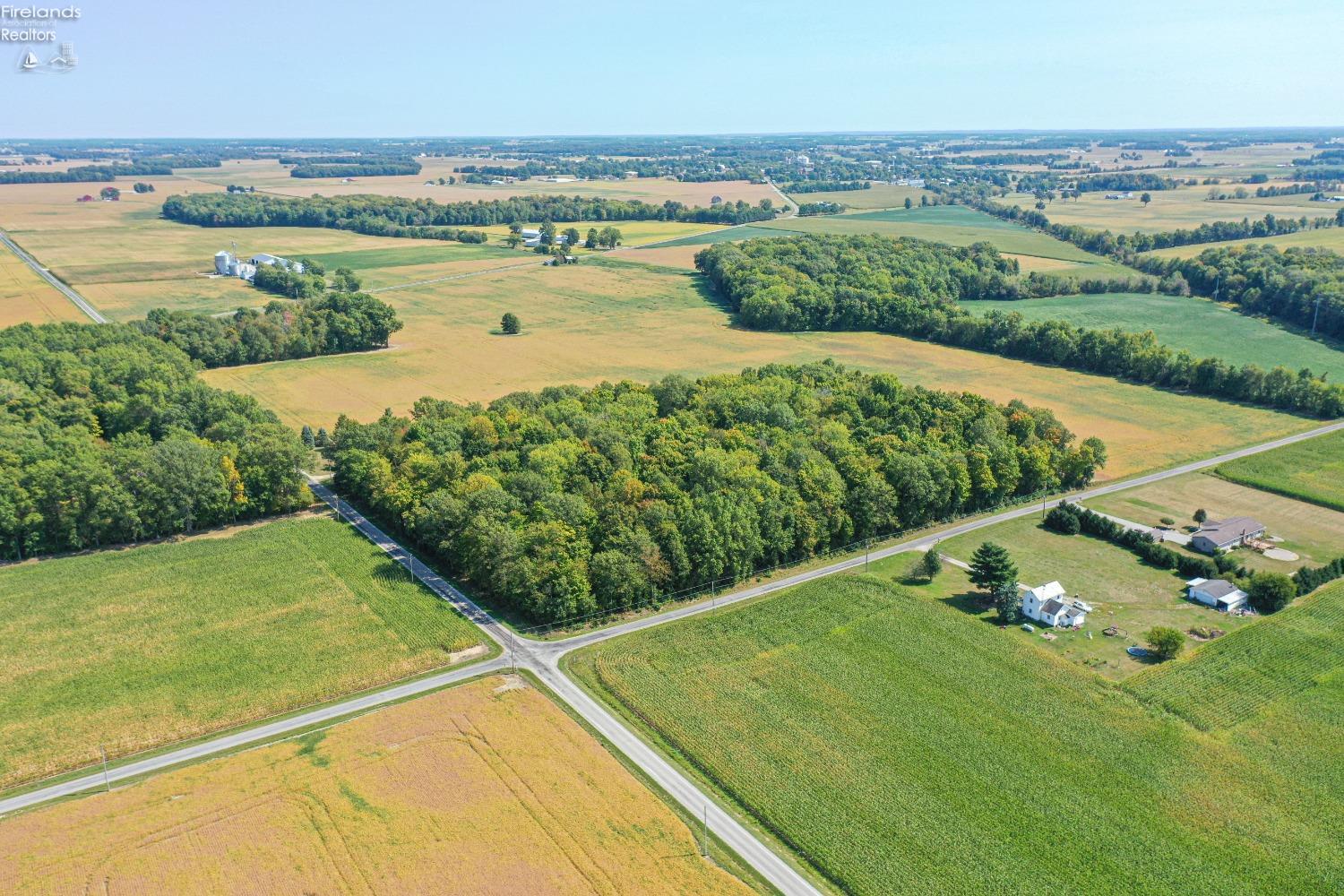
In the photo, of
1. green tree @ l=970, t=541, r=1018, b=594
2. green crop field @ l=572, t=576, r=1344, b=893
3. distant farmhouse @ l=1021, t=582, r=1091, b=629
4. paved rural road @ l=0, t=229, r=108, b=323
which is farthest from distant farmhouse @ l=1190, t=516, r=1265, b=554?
paved rural road @ l=0, t=229, r=108, b=323

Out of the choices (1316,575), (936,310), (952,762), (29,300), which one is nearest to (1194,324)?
(936,310)

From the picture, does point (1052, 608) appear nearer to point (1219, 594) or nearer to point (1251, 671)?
point (1251, 671)

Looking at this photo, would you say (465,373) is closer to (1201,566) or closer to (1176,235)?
(1201,566)

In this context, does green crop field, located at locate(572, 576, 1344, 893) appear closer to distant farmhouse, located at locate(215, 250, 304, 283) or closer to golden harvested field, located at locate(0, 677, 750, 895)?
golden harvested field, located at locate(0, 677, 750, 895)

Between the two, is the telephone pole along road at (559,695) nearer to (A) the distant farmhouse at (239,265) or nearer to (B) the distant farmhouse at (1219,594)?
(B) the distant farmhouse at (1219,594)

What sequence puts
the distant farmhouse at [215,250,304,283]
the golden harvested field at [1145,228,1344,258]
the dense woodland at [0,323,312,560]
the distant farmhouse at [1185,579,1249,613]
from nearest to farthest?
the distant farmhouse at [1185,579,1249,613] < the dense woodland at [0,323,312,560] < the distant farmhouse at [215,250,304,283] < the golden harvested field at [1145,228,1344,258]

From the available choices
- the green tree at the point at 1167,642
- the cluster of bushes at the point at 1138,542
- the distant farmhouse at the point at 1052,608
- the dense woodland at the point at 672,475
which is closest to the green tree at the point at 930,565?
the dense woodland at the point at 672,475

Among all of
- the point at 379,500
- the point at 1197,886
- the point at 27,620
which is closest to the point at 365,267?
the point at 379,500
